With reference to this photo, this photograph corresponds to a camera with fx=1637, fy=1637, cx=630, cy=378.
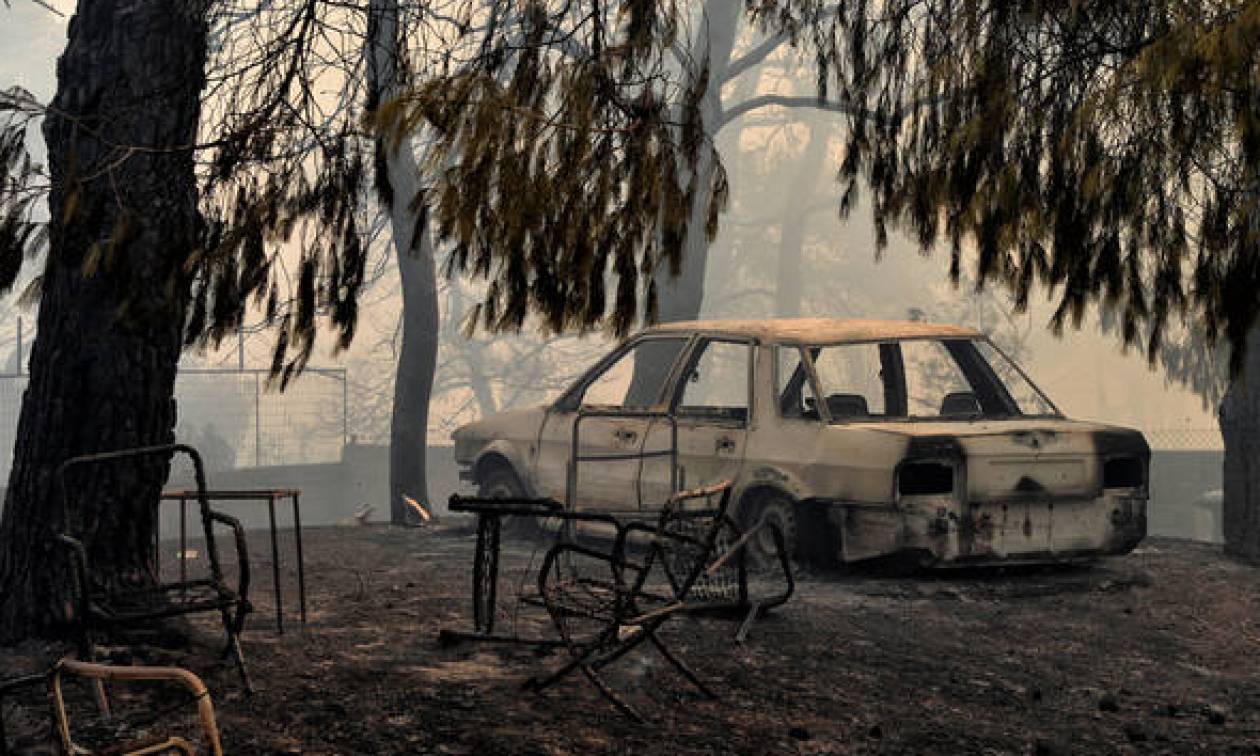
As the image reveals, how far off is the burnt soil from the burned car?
35 centimetres

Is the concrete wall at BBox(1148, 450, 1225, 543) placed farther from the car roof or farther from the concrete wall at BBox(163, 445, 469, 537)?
the car roof

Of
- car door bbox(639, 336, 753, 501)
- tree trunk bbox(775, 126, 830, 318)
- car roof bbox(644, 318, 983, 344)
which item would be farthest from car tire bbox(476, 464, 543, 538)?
tree trunk bbox(775, 126, 830, 318)

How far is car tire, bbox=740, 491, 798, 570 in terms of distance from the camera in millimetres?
9750

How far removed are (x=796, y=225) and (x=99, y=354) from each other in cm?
3127

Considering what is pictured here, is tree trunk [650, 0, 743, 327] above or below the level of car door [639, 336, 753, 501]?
above

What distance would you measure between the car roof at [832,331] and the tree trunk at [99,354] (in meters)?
3.92

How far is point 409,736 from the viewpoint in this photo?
575cm

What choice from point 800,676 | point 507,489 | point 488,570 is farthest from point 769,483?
point 488,570

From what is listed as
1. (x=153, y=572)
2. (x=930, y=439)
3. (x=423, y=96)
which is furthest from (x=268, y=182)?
(x=930, y=439)

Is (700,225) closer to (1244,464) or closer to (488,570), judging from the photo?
(1244,464)

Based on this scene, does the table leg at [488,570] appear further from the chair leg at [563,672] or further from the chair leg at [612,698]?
the chair leg at [612,698]

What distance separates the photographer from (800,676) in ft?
23.0

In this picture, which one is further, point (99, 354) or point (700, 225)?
point (700, 225)

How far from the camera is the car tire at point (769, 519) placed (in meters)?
9.75
